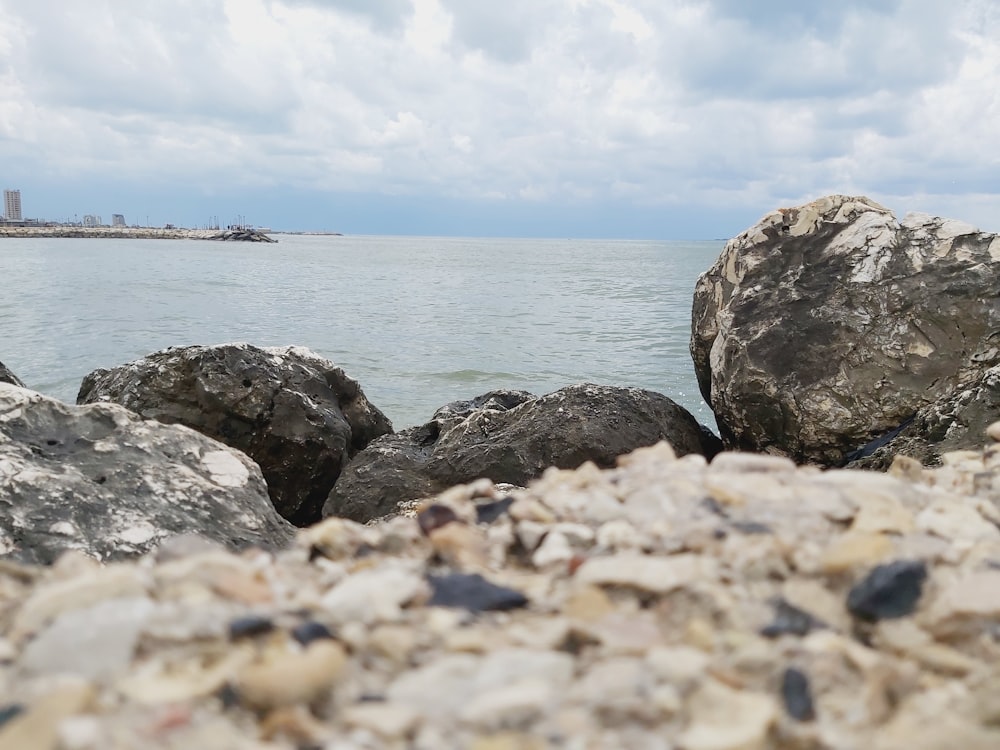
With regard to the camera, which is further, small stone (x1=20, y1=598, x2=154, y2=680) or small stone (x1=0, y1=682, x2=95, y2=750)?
small stone (x1=20, y1=598, x2=154, y2=680)

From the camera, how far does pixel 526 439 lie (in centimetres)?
702

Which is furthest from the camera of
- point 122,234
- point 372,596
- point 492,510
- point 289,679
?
point 122,234

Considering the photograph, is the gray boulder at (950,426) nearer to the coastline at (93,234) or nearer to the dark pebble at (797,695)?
the dark pebble at (797,695)

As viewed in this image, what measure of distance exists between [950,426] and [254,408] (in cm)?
543

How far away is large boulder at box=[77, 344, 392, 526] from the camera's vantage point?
7.05 metres

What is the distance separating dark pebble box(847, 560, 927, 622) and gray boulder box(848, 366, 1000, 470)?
344cm

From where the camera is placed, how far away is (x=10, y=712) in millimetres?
1427

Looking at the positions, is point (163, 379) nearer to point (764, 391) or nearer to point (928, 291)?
point (764, 391)

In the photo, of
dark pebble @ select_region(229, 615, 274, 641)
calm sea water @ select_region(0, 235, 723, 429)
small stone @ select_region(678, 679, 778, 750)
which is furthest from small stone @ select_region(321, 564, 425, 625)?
calm sea water @ select_region(0, 235, 723, 429)

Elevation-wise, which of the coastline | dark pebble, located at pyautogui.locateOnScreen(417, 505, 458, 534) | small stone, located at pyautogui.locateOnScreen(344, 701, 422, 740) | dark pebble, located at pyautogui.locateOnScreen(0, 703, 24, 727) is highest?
the coastline

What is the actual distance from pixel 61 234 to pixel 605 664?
530ft

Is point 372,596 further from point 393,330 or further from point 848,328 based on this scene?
point 393,330

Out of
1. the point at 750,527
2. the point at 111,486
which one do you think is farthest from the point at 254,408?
the point at 750,527

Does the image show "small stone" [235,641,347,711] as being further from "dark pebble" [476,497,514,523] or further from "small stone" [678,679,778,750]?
"dark pebble" [476,497,514,523]
